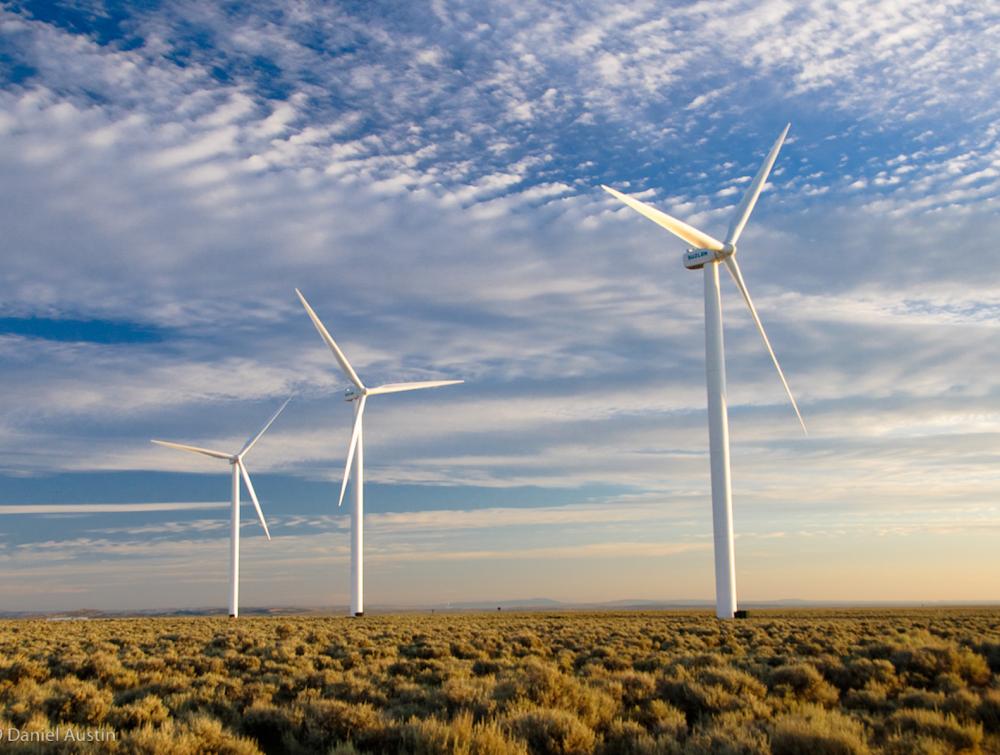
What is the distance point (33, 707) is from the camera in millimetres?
15922

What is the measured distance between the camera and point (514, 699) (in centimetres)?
1527

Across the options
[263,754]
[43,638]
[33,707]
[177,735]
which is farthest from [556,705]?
[43,638]

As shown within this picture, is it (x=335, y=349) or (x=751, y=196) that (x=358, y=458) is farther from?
(x=751, y=196)

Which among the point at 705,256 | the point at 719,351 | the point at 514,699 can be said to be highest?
the point at 705,256

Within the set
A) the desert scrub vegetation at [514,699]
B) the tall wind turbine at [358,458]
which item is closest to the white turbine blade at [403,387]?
the tall wind turbine at [358,458]

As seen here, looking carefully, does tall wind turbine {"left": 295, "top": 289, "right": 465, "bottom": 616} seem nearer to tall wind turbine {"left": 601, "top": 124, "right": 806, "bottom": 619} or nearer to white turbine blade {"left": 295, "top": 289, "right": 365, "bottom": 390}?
white turbine blade {"left": 295, "top": 289, "right": 365, "bottom": 390}

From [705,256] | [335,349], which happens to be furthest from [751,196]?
[335,349]

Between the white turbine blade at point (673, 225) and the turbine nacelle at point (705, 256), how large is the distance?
22 centimetres

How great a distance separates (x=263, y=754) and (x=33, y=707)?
686cm

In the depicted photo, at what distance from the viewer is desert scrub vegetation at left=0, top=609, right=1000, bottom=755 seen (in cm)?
1137

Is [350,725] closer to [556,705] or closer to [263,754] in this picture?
[263,754]

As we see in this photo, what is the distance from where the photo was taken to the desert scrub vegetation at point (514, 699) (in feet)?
37.3

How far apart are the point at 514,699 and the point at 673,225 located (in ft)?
142

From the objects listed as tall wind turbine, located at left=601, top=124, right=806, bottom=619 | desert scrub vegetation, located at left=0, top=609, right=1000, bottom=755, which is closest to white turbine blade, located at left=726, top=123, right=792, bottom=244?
tall wind turbine, located at left=601, top=124, right=806, bottom=619
